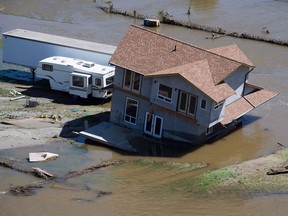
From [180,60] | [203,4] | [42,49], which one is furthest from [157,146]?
[203,4]

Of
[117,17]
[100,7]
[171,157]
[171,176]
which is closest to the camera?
[171,176]

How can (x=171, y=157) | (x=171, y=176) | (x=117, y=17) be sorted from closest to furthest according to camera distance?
(x=171, y=176) → (x=171, y=157) → (x=117, y=17)

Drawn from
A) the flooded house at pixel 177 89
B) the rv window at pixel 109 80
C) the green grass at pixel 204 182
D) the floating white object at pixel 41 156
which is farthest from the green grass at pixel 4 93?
the green grass at pixel 204 182

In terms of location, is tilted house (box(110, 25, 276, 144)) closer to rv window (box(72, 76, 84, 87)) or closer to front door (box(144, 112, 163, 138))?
front door (box(144, 112, 163, 138))

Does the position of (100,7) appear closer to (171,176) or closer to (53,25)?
(53,25)

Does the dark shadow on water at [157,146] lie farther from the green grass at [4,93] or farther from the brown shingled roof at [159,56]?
the green grass at [4,93]

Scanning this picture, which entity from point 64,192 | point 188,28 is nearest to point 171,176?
point 64,192
